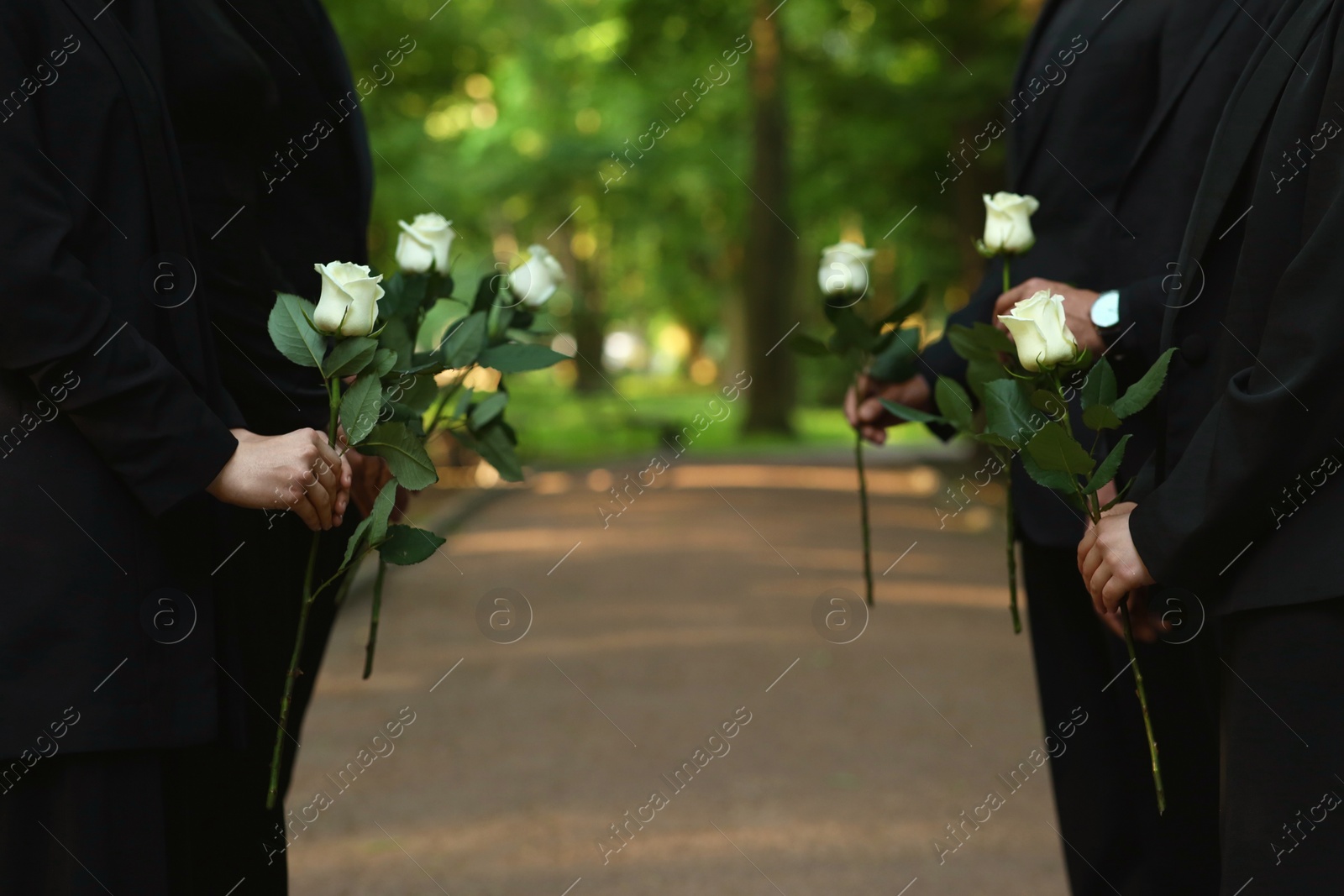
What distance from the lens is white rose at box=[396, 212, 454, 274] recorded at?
246 centimetres

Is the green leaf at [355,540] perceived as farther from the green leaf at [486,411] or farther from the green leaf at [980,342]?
the green leaf at [980,342]

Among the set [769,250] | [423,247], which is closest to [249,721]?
[423,247]

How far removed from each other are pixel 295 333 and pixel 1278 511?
1388 millimetres

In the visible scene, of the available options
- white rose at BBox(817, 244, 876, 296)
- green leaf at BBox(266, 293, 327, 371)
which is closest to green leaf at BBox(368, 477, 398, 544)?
green leaf at BBox(266, 293, 327, 371)

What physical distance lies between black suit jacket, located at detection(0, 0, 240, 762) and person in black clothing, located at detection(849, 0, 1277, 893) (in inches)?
55.7

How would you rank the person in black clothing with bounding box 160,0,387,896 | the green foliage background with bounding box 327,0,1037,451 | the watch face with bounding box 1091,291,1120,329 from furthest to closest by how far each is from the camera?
the green foliage background with bounding box 327,0,1037,451 → the watch face with bounding box 1091,291,1120,329 → the person in black clothing with bounding box 160,0,387,896

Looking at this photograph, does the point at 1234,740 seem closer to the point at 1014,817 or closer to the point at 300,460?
the point at 300,460

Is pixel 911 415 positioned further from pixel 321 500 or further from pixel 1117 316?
pixel 321 500

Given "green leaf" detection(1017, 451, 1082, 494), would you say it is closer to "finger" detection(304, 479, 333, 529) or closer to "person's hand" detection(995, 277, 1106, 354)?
"person's hand" detection(995, 277, 1106, 354)

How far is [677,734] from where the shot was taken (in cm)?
604

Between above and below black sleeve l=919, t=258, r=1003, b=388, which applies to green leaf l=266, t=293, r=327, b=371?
above

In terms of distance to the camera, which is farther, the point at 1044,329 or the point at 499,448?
the point at 499,448

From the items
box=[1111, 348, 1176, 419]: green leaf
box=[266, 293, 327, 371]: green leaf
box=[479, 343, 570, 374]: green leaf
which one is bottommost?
box=[1111, 348, 1176, 419]: green leaf

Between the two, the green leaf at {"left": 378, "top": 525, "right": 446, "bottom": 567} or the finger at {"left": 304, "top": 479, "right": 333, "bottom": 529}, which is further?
the green leaf at {"left": 378, "top": 525, "right": 446, "bottom": 567}
